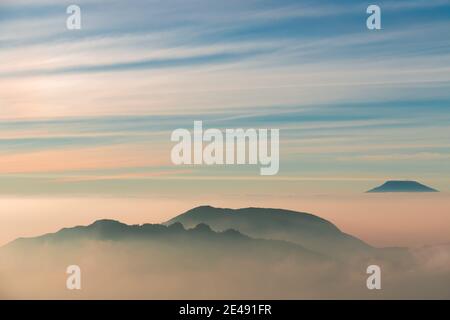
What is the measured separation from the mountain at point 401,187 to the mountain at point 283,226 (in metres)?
0.38

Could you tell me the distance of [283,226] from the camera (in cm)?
688

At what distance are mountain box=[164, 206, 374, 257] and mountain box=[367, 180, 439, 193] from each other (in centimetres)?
38

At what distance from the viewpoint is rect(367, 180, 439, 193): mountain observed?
265 inches

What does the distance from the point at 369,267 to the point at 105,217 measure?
1.81 meters

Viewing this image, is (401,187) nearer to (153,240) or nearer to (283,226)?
(283,226)

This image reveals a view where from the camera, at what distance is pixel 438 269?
22.3 ft

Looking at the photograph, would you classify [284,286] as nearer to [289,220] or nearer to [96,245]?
[289,220]

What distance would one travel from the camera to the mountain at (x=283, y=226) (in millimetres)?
6816

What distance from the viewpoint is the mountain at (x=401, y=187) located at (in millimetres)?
6727

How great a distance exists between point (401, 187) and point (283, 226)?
2.72ft
